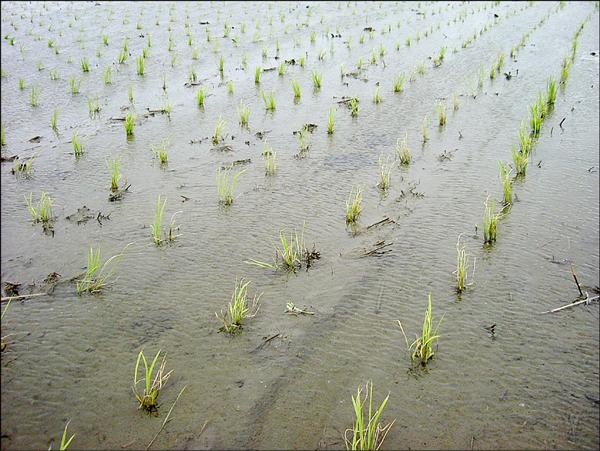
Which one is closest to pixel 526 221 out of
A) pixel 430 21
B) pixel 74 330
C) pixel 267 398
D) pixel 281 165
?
pixel 281 165

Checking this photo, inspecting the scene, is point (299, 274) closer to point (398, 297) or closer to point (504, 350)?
point (398, 297)

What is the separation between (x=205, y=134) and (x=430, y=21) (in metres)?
9.40

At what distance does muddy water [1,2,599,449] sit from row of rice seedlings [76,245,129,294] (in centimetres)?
6

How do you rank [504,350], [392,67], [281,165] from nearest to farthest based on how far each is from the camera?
[504,350] → [281,165] → [392,67]

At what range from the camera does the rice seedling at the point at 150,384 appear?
2.38 metres

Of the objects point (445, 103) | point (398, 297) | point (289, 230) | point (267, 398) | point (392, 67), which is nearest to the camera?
point (267, 398)

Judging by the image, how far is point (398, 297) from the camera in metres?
3.24

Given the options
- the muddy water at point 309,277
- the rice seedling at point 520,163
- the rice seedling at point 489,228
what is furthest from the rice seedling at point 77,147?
the rice seedling at point 520,163

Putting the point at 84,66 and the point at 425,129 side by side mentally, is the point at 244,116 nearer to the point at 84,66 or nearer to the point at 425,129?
the point at 425,129

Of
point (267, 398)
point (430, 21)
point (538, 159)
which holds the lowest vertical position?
point (267, 398)

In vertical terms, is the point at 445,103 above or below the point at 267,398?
above

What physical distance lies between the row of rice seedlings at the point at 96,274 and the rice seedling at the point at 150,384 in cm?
82

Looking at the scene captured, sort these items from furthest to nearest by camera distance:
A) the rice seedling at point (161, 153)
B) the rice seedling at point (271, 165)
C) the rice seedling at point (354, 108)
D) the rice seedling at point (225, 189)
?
the rice seedling at point (354, 108)
the rice seedling at point (161, 153)
the rice seedling at point (271, 165)
the rice seedling at point (225, 189)

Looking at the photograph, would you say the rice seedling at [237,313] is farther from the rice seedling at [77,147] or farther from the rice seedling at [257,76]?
the rice seedling at [257,76]
